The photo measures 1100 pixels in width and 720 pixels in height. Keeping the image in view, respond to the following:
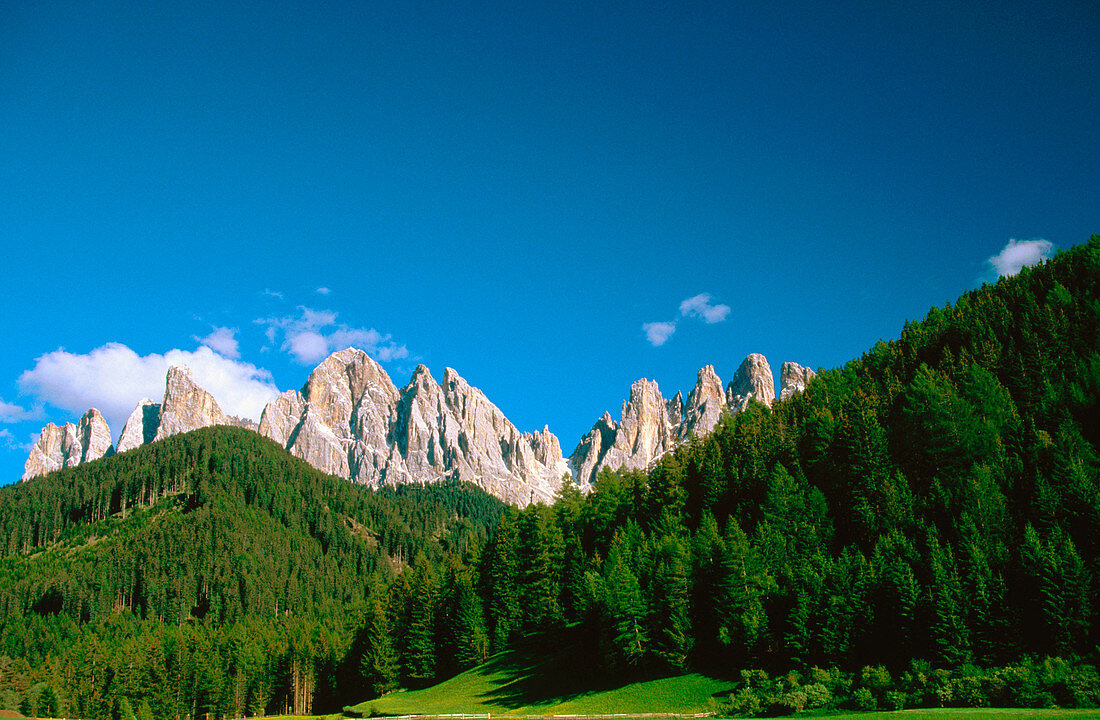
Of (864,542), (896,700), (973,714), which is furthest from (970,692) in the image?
(864,542)

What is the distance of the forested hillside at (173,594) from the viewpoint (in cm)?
9406

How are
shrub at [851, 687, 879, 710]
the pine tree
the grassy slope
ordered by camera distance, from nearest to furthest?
the grassy slope → shrub at [851, 687, 879, 710] → the pine tree

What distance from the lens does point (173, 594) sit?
14962 centimetres

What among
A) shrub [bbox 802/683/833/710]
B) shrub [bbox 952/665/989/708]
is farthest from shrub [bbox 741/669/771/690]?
shrub [bbox 952/665/989/708]

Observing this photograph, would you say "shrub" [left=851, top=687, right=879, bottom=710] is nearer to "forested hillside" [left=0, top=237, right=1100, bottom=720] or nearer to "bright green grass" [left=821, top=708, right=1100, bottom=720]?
"forested hillside" [left=0, top=237, right=1100, bottom=720]

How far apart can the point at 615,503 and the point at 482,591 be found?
1839 centimetres

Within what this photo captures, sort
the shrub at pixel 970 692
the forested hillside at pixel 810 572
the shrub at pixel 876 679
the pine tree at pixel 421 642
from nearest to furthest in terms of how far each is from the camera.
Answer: the shrub at pixel 970 692 < the shrub at pixel 876 679 < the forested hillside at pixel 810 572 < the pine tree at pixel 421 642

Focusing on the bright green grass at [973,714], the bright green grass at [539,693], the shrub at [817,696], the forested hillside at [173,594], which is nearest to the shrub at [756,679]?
the bright green grass at [539,693]

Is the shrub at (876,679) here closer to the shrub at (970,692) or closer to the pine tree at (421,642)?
the shrub at (970,692)

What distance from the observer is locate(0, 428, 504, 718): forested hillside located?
94.1 m

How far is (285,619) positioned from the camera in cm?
14550

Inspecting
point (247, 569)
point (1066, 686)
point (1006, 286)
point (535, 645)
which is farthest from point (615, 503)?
point (247, 569)

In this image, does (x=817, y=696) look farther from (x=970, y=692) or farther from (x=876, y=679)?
(x=970, y=692)

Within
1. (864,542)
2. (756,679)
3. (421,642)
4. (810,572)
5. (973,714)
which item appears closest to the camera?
(973,714)
